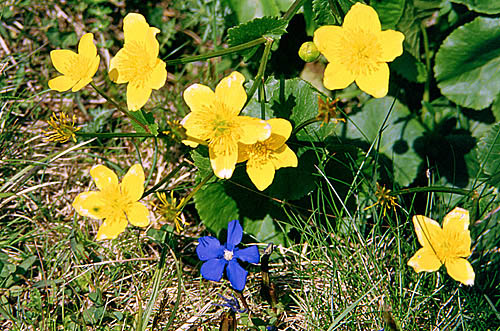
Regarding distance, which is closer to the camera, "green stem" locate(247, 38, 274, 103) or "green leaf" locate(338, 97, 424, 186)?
"green stem" locate(247, 38, 274, 103)

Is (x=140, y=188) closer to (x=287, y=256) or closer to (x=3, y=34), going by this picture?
(x=287, y=256)

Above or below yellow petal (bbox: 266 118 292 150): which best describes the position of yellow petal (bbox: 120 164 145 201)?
below

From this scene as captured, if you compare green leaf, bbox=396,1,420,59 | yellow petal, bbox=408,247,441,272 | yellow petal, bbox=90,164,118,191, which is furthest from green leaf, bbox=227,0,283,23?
yellow petal, bbox=408,247,441,272

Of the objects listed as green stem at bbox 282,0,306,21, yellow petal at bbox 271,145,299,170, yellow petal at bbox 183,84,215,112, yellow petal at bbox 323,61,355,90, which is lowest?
yellow petal at bbox 271,145,299,170

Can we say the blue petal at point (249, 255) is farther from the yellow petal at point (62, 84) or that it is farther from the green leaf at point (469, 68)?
the green leaf at point (469, 68)

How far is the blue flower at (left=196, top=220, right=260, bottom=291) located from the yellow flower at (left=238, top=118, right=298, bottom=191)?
28cm

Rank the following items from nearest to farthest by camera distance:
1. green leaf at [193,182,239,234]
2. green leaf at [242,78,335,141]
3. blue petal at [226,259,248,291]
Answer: blue petal at [226,259,248,291]
green leaf at [242,78,335,141]
green leaf at [193,182,239,234]

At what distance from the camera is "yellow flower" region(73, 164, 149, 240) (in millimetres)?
1624

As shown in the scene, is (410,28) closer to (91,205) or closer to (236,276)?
(236,276)

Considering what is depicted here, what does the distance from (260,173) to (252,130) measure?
177mm

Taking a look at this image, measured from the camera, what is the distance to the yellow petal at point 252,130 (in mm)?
1492

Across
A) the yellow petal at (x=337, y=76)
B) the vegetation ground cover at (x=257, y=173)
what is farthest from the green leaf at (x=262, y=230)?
the yellow petal at (x=337, y=76)

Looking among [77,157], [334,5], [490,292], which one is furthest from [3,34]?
[490,292]

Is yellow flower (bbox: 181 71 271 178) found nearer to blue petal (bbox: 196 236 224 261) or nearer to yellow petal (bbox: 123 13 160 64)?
yellow petal (bbox: 123 13 160 64)
